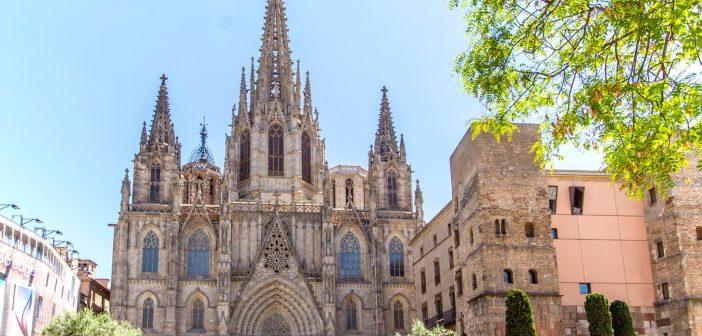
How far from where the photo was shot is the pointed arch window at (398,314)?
5606 centimetres

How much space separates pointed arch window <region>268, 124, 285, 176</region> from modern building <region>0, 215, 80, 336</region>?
1964 cm

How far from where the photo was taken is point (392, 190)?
2389 inches

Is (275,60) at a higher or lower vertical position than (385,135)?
higher

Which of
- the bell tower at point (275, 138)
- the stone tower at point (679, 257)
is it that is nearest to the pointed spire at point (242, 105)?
the bell tower at point (275, 138)

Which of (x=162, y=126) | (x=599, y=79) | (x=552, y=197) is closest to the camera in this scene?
(x=599, y=79)

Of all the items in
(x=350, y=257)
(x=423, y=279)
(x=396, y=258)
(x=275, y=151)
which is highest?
(x=275, y=151)

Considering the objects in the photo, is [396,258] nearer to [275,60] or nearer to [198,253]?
[198,253]

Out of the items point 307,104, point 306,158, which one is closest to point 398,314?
point 306,158

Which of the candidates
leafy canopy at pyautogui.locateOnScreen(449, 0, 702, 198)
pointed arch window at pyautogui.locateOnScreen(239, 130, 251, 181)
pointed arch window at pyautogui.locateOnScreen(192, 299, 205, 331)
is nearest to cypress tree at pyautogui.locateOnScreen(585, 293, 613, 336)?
leafy canopy at pyautogui.locateOnScreen(449, 0, 702, 198)

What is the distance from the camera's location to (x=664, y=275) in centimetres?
3041

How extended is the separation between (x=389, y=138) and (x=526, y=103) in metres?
48.0

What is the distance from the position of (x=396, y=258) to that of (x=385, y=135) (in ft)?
36.8

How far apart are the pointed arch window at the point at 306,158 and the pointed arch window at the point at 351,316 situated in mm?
12085

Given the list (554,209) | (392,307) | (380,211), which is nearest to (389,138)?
(380,211)
